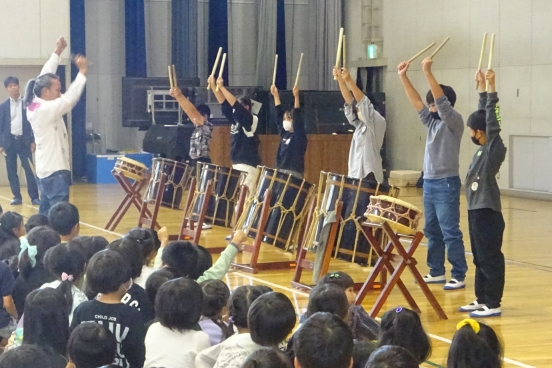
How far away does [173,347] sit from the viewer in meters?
2.92

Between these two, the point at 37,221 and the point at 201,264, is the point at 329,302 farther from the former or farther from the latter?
the point at 37,221

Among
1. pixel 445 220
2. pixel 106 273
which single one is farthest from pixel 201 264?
pixel 445 220

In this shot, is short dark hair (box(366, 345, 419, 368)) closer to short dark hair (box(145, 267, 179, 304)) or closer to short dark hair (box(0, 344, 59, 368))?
short dark hair (box(0, 344, 59, 368))

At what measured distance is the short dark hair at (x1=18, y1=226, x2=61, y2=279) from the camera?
13.2 ft

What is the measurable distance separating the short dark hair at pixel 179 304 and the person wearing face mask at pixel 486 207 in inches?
98.9

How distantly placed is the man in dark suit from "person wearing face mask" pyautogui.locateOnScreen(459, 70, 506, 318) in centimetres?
654

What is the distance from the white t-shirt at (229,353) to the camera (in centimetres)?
276

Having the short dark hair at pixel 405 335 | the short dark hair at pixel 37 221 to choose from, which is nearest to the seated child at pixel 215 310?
the short dark hair at pixel 405 335

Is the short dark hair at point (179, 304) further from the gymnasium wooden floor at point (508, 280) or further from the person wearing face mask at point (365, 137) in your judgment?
the person wearing face mask at point (365, 137)

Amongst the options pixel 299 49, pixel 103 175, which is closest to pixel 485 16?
pixel 299 49

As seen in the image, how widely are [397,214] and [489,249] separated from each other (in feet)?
2.02

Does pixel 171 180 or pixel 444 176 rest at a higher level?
pixel 444 176

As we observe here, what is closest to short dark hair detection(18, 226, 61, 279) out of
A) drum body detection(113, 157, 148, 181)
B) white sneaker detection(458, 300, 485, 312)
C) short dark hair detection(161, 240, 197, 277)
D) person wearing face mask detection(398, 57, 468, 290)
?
short dark hair detection(161, 240, 197, 277)

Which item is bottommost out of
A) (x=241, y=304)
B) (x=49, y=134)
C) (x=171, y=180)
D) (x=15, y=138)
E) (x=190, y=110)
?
(x=241, y=304)
